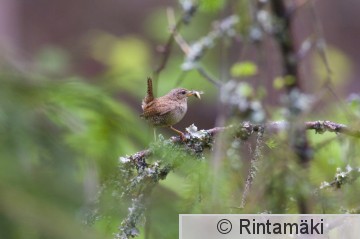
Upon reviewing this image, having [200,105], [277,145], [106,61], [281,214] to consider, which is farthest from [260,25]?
[106,61]

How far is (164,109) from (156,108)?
0.5 inches

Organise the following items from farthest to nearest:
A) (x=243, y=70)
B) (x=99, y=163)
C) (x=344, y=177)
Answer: (x=243, y=70) < (x=344, y=177) < (x=99, y=163)

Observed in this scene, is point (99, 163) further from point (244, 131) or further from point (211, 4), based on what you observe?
point (211, 4)

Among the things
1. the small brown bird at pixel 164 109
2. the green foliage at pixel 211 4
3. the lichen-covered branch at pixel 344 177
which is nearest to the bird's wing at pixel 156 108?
the small brown bird at pixel 164 109

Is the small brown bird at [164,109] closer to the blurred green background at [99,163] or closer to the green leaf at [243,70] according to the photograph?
the blurred green background at [99,163]

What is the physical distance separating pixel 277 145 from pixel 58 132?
0.42 m

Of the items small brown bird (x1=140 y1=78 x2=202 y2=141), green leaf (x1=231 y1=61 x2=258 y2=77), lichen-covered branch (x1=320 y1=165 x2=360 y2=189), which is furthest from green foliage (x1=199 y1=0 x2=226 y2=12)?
lichen-covered branch (x1=320 y1=165 x2=360 y2=189)

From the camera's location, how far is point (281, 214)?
804mm

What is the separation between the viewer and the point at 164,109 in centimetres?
93

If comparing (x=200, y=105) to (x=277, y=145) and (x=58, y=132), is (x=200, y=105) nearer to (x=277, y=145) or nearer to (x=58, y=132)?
(x=277, y=145)

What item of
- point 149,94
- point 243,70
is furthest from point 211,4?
point 149,94

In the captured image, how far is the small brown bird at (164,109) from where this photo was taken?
895 millimetres

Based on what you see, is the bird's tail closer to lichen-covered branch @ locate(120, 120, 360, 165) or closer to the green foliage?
lichen-covered branch @ locate(120, 120, 360, 165)

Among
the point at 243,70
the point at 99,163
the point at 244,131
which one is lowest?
the point at 99,163
